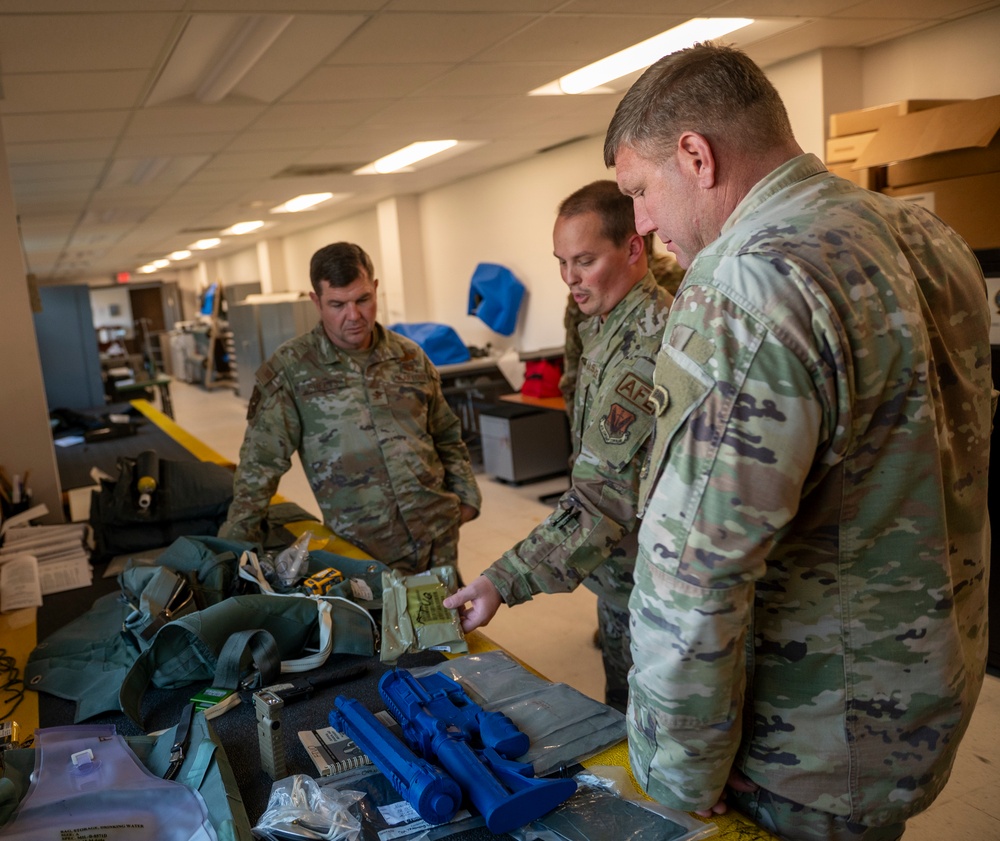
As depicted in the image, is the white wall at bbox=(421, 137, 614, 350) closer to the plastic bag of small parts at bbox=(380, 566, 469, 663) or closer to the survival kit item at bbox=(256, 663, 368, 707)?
the plastic bag of small parts at bbox=(380, 566, 469, 663)

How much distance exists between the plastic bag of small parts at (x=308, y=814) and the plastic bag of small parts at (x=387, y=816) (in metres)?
0.01

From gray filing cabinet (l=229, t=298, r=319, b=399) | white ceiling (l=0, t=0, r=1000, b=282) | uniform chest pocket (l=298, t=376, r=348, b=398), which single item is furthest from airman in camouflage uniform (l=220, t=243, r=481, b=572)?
gray filing cabinet (l=229, t=298, r=319, b=399)

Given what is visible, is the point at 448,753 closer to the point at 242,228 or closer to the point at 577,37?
the point at 577,37

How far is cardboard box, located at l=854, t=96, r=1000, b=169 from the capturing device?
130 inches

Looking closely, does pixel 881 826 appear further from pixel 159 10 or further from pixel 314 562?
pixel 159 10

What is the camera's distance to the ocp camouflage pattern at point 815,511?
2.82 ft

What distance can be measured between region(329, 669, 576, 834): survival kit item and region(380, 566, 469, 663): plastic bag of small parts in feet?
0.47

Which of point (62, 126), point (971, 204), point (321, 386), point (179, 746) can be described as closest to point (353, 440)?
point (321, 386)

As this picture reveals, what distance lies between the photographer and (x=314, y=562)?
1953mm

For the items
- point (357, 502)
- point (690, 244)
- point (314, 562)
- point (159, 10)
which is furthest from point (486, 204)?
point (690, 244)

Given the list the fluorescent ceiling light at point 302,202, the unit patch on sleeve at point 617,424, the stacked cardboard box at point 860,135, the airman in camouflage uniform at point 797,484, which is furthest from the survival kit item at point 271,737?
the fluorescent ceiling light at point 302,202

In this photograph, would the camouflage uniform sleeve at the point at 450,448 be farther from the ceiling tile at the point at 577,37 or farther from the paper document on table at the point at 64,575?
the ceiling tile at the point at 577,37

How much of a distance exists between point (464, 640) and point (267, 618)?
1.27 ft

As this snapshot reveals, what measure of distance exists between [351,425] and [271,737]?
56.1 inches
